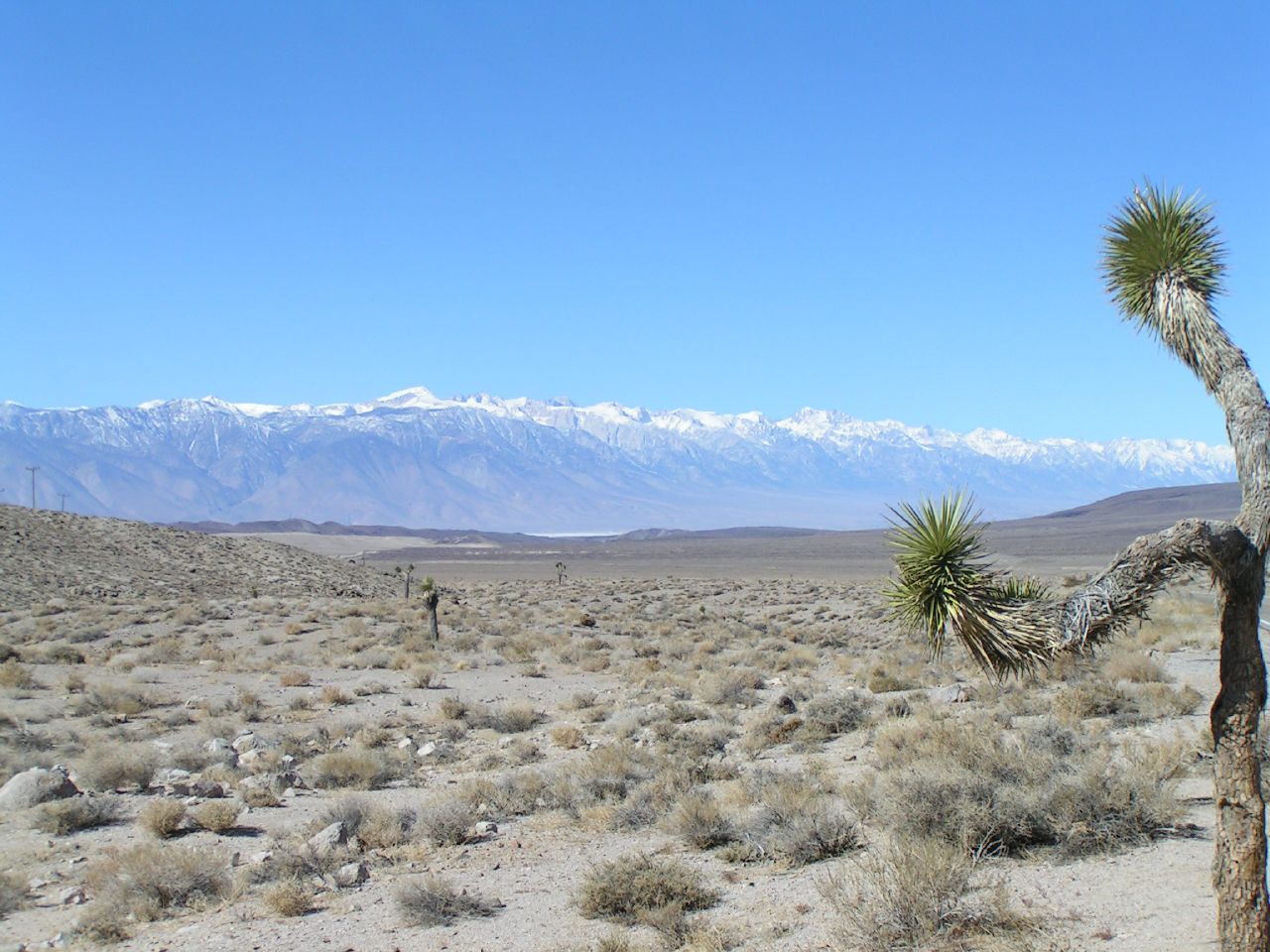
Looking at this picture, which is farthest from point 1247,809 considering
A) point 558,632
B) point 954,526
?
point 558,632

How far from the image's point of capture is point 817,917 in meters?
8.30

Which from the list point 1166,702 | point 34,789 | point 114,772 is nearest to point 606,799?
point 114,772

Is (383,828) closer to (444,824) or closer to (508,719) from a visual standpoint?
(444,824)

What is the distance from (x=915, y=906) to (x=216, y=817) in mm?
8085

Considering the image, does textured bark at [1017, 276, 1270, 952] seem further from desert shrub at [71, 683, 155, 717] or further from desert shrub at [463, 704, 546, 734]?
desert shrub at [71, 683, 155, 717]

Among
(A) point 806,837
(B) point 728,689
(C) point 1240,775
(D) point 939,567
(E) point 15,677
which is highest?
(D) point 939,567

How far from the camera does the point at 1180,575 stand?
22.5 feet

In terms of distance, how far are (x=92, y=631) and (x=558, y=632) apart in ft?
50.3

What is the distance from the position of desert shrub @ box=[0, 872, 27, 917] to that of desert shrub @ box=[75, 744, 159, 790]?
411 cm

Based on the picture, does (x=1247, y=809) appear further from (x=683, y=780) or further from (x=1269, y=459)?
(x=683, y=780)

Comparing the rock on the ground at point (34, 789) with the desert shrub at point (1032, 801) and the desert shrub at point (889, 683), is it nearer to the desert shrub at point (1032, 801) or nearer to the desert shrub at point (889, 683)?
the desert shrub at point (1032, 801)

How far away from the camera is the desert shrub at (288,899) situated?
899 centimetres

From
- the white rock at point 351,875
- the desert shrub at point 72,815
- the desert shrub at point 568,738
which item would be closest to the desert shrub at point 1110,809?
the white rock at point 351,875

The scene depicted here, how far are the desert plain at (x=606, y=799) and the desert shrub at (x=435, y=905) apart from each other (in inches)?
1.0
